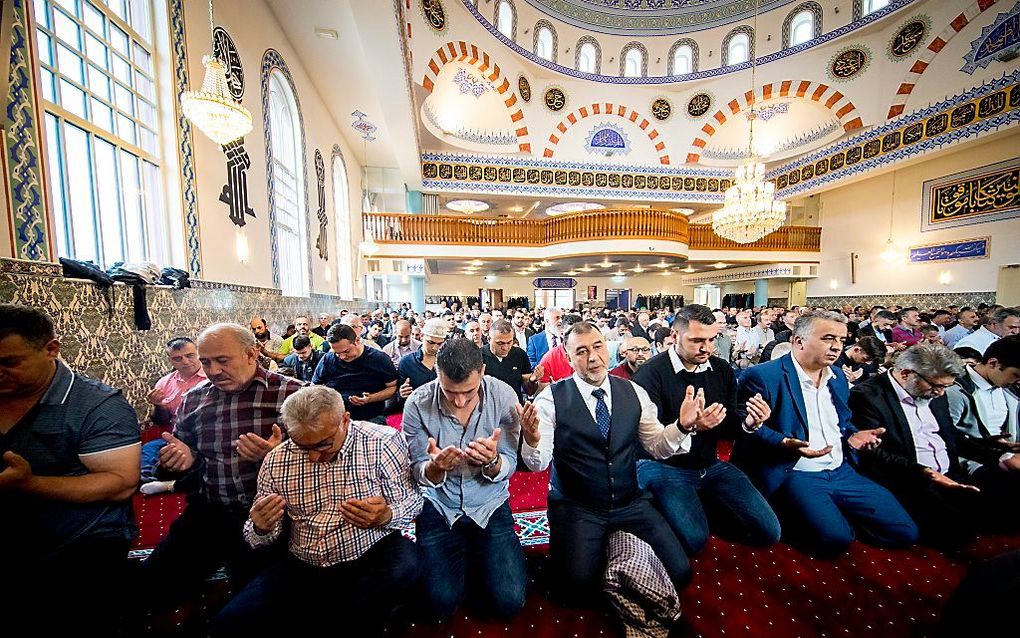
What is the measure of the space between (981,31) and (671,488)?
15.2 metres

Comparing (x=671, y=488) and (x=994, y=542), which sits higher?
(x=671, y=488)

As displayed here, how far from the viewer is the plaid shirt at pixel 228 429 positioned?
5.73 ft

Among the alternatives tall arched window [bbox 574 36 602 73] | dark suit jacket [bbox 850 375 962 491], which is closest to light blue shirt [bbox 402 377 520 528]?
dark suit jacket [bbox 850 375 962 491]

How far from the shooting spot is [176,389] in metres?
2.80

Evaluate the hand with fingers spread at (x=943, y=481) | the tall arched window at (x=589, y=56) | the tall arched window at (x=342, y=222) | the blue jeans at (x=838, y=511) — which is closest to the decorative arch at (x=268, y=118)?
the tall arched window at (x=342, y=222)

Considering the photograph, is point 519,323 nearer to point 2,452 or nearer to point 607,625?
point 607,625

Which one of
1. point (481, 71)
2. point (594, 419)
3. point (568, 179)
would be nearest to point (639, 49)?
point (568, 179)

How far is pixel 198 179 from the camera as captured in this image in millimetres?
4293

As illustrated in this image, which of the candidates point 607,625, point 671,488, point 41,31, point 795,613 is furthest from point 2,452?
point 41,31

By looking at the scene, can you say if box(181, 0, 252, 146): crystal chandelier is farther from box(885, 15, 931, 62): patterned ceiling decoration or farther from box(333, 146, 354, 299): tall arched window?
box(885, 15, 931, 62): patterned ceiling decoration

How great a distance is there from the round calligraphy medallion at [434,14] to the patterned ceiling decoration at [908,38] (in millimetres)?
12950

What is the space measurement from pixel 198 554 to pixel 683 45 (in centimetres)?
1863

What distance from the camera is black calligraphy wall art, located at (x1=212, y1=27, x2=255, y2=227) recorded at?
15.6ft

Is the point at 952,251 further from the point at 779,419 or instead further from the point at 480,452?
the point at 480,452
